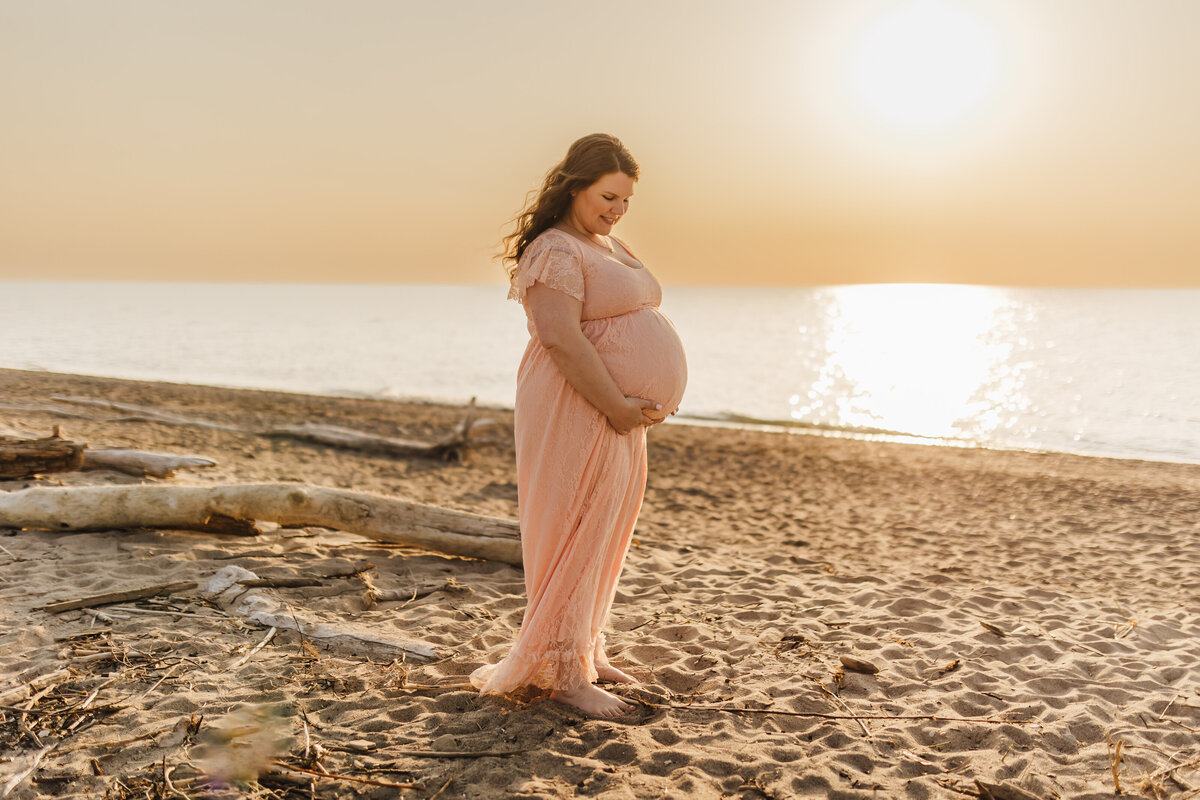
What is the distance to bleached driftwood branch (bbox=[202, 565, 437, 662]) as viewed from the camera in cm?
380

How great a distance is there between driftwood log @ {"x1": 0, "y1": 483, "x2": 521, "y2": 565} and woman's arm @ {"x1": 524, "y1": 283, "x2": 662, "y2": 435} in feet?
8.86

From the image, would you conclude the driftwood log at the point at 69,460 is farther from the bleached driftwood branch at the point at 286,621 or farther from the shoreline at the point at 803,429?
the shoreline at the point at 803,429

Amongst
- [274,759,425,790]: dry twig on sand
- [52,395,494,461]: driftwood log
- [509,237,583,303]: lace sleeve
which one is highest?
[509,237,583,303]: lace sleeve

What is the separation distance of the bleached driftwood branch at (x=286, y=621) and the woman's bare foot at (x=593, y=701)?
0.87m

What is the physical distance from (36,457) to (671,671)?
208 inches

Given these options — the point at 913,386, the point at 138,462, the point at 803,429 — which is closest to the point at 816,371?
the point at 913,386

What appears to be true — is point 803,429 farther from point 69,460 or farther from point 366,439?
point 69,460

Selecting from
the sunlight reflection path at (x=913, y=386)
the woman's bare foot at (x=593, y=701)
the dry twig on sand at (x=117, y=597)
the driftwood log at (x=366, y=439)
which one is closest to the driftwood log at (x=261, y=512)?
the dry twig on sand at (x=117, y=597)

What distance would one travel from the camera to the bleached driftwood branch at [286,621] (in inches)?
150

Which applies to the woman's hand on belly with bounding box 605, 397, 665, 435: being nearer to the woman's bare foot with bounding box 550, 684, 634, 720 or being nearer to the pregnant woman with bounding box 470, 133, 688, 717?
the pregnant woman with bounding box 470, 133, 688, 717

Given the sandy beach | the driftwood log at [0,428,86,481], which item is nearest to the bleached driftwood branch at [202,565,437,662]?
the sandy beach

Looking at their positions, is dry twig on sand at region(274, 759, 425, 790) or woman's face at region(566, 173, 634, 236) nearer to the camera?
dry twig on sand at region(274, 759, 425, 790)

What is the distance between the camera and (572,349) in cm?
289

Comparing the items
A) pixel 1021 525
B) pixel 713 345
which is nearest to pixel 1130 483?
pixel 1021 525
